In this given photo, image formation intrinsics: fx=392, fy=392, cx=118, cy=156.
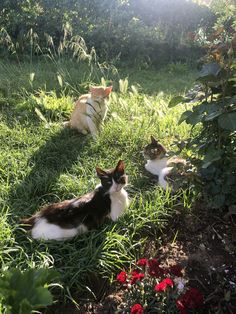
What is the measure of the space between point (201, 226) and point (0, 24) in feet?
23.2

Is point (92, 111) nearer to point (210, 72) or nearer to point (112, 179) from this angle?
point (112, 179)

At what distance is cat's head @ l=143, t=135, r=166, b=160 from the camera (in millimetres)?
3830

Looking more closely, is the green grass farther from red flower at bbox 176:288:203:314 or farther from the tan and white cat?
red flower at bbox 176:288:203:314

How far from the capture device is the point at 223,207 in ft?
10.1

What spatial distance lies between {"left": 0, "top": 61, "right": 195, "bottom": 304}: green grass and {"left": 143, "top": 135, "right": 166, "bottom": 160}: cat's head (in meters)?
0.18

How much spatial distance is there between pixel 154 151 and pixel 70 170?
2.81 ft

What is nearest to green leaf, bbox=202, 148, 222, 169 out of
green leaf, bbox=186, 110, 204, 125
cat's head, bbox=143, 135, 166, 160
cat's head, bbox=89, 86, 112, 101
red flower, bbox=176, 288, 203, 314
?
green leaf, bbox=186, 110, 204, 125

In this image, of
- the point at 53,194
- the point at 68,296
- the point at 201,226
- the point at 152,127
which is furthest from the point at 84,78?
the point at 68,296

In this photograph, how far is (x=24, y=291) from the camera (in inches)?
80.5

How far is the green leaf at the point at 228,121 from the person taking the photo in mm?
2398

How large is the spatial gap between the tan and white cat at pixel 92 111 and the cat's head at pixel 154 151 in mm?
805

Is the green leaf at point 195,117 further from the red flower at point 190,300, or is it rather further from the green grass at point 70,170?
the red flower at point 190,300

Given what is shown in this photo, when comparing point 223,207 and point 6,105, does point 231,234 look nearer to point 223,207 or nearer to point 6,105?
point 223,207

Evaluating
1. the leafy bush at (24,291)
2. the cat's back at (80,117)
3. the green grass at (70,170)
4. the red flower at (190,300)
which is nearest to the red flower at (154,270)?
the red flower at (190,300)
